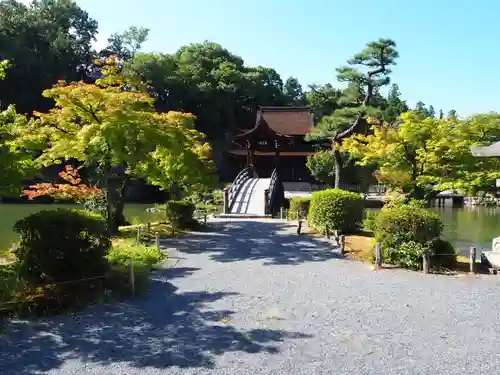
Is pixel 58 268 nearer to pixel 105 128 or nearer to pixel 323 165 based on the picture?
pixel 105 128

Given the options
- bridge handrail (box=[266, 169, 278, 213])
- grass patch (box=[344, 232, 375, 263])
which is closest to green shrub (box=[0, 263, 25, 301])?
grass patch (box=[344, 232, 375, 263])

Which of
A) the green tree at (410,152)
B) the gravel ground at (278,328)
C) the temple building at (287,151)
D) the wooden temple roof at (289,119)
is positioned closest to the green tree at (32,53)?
the temple building at (287,151)

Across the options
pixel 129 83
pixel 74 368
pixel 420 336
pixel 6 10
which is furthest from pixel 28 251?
pixel 6 10

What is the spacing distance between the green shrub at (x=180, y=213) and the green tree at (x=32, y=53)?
26810 mm

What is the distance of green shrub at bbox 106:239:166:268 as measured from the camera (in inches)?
403

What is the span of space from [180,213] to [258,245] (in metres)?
4.63

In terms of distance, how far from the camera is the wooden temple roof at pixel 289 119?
41.4 metres

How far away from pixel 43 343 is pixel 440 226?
8630 mm

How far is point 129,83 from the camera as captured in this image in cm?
1502

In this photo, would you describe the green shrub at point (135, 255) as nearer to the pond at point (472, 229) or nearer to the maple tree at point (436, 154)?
the maple tree at point (436, 154)

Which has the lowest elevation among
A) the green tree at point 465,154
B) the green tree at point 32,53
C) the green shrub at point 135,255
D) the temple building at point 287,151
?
the green shrub at point 135,255

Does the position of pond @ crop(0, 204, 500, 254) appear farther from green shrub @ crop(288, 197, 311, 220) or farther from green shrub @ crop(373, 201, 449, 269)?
green shrub @ crop(288, 197, 311, 220)

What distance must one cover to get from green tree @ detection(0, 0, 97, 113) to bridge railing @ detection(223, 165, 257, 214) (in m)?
20.9

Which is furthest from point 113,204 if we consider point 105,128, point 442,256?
point 442,256
